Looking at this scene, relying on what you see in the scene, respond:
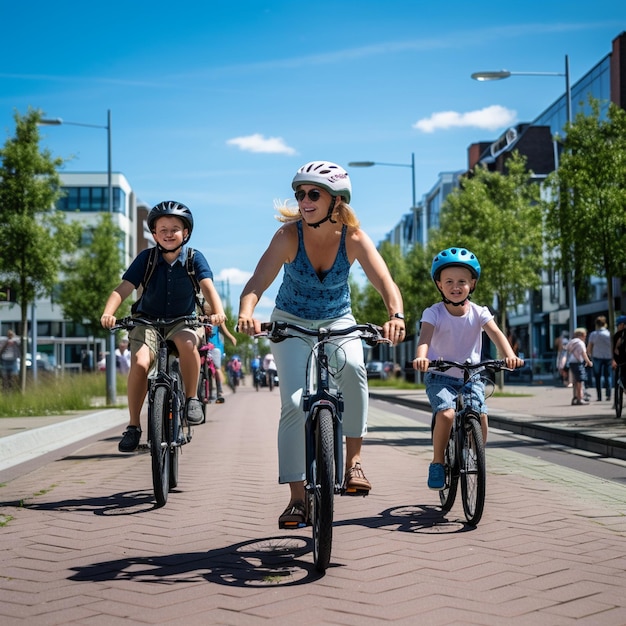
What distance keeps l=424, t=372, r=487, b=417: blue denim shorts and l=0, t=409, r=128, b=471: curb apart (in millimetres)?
4954

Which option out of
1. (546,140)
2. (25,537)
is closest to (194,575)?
(25,537)

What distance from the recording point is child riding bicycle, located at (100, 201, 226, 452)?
23.2 feet

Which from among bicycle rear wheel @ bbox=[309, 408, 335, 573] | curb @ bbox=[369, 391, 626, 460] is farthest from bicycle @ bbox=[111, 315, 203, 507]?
curb @ bbox=[369, 391, 626, 460]

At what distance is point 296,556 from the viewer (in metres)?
5.02

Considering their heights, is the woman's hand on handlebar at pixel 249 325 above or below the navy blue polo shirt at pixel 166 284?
below

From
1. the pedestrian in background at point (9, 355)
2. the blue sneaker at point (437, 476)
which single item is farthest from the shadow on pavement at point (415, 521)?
the pedestrian in background at point (9, 355)

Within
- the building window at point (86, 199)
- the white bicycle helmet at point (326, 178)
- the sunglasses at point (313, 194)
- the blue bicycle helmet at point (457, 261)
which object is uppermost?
the building window at point (86, 199)

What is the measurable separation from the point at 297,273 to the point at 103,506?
8.34 feet

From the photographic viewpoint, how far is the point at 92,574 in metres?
4.66

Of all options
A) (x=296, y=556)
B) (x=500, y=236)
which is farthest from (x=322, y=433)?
(x=500, y=236)

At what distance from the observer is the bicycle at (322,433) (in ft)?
14.6

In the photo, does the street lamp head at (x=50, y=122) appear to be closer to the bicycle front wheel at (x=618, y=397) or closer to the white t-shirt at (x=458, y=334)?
the bicycle front wheel at (x=618, y=397)

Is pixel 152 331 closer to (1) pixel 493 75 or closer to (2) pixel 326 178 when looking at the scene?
(2) pixel 326 178

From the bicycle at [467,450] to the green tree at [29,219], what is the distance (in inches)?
725
